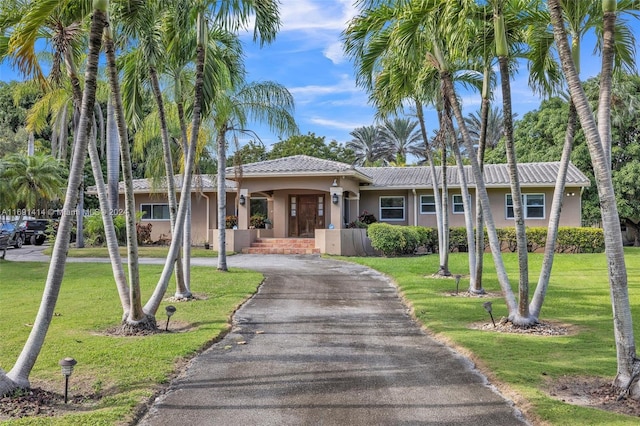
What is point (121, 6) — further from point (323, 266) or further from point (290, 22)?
point (323, 266)

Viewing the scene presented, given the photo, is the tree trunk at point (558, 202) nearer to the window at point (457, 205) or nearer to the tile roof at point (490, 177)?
the tile roof at point (490, 177)

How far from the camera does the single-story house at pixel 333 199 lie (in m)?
22.4

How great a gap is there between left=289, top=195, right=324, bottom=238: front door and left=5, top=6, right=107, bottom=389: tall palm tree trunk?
772 inches

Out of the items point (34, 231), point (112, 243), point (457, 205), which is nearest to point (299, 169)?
point (457, 205)

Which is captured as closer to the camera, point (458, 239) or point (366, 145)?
point (458, 239)

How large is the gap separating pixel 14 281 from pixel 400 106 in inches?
462

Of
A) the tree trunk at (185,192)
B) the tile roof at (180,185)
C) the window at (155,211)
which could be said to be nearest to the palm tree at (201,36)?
the tree trunk at (185,192)

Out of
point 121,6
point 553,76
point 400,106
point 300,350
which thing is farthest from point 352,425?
point 400,106

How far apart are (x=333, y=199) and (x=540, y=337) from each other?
14837 millimetres

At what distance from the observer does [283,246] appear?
888 inches

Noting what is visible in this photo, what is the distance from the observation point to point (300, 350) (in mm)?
7188

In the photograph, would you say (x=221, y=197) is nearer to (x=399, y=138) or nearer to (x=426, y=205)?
(x=426, y=205)

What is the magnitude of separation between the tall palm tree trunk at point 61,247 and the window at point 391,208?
69.5 feet

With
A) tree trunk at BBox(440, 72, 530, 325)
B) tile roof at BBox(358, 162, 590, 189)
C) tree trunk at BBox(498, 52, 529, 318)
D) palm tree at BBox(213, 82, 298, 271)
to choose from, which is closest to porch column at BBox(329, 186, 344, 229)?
tile roof at BBox(358, 162, 590, 189)
